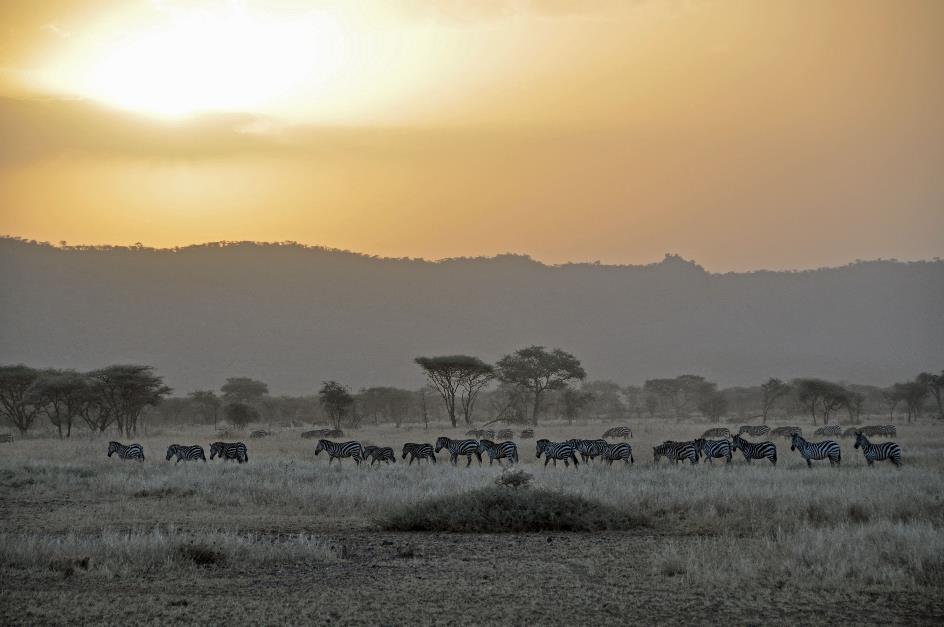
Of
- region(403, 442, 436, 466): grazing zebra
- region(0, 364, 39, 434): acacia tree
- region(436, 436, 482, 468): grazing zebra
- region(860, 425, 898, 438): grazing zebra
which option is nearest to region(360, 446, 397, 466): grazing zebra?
region(403, 442, 436, 466): grazing zebra

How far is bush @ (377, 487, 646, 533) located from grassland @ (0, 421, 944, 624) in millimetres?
187

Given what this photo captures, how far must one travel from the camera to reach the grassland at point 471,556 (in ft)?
36.1

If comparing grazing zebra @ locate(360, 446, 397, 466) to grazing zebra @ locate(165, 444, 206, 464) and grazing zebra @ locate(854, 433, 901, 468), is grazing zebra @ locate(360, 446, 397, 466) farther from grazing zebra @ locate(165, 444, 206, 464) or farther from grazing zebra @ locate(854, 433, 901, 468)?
grazing zebra @ locate(854, 433, 901, 468)

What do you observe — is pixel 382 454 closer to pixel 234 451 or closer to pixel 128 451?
pixel 234 451

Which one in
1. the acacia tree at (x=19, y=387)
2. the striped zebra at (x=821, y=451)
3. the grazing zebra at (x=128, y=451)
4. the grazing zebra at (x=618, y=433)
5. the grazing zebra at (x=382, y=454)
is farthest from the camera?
the acacia tree at (x=19, y=387)

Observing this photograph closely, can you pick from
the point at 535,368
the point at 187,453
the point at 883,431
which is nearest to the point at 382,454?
the point at 187,453

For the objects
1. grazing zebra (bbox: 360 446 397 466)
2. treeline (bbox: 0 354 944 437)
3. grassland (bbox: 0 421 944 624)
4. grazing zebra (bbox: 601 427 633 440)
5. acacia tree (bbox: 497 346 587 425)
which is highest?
acacia tree (bbox: 497 346 587 425)

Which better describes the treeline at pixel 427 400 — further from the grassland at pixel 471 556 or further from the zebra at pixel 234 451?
the grassland at pixel 471 556

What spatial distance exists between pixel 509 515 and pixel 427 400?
9150cm

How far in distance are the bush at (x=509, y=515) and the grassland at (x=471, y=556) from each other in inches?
7.4

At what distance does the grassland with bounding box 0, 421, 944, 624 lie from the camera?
11.0m

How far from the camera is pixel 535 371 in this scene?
250ft

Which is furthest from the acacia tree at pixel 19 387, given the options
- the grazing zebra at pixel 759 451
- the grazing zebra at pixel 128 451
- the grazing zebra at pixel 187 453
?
the grazing zebra at pixel 759 451

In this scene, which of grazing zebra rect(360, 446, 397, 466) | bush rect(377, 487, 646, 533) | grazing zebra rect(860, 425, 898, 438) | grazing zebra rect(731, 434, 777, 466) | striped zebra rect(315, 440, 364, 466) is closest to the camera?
bush rect(377, 487, 646, 533)
